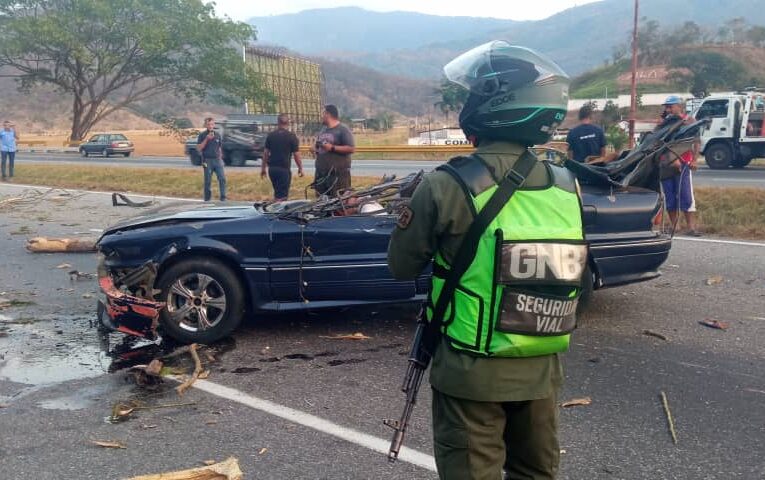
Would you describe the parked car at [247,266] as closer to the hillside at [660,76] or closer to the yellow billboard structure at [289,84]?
the yellow billboard structure at [289,84]

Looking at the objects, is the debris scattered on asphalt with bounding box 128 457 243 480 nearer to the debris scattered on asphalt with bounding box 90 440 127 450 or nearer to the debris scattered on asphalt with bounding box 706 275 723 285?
the debris scattered on asphalt with bounding box 90 440 127 450

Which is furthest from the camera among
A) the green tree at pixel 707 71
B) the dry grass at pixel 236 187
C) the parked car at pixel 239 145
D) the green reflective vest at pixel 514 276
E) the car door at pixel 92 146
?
the green tree at pixel 707 71

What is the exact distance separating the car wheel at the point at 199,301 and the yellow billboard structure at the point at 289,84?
42.6m

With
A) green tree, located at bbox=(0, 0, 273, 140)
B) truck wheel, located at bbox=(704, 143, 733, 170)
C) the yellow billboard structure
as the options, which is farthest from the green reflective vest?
the yellow billboard structure

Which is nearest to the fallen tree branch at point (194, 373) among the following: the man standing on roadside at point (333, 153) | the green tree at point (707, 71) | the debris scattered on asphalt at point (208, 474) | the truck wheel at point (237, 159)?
the debris scattered on asphalt at point (208, 474)

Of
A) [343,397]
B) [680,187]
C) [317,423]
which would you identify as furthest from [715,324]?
[680,187]

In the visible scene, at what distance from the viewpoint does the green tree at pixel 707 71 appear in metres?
61.1

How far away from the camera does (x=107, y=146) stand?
39.8 metres

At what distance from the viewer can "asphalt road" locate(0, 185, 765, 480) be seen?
3.78 metres

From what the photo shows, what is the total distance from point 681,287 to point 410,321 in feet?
9.36

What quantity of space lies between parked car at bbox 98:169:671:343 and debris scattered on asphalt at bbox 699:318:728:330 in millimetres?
910

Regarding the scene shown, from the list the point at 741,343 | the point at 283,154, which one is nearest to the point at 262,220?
the point at 741,343

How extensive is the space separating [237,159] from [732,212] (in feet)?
69.1

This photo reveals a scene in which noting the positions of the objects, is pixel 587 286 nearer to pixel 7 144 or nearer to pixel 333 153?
pixel 333 153
